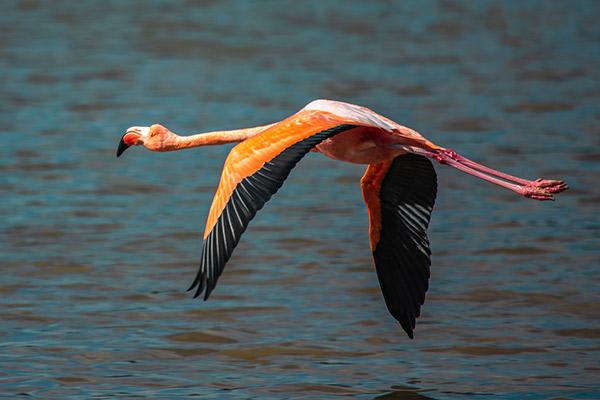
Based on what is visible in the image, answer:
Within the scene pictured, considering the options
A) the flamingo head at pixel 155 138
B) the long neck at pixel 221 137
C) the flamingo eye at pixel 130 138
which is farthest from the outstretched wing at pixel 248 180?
the flamingo eye at pixel 130 138

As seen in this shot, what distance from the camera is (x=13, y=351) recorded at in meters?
10.6

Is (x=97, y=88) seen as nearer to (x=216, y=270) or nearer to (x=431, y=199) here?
(x=431, y=199)

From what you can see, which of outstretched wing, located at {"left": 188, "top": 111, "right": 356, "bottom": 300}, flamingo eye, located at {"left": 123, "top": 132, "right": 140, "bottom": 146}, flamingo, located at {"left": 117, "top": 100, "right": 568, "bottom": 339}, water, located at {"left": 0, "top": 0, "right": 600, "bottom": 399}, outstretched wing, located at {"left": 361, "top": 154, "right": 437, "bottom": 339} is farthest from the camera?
flamingo eye, located at {"left": 123, "top": 132, "right": 140, "bottom": 146}

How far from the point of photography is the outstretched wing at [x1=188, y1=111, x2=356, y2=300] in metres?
8.20

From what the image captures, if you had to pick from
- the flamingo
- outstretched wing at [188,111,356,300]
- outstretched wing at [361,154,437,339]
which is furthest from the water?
outstretched wing at [188,111,356,300]

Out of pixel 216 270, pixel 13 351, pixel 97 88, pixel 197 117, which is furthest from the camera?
pixel 97 88

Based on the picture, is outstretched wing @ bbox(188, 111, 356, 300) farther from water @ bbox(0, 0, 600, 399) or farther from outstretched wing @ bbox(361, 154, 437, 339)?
water @ bbox(0, 0, 600, 399)

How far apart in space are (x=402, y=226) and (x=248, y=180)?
2.04 meters

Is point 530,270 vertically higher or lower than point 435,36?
lower

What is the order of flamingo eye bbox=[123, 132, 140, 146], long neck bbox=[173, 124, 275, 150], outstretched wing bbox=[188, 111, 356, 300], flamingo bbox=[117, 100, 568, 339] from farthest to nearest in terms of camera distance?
flamingo eye bbox=[123, 132, 140, 146]
long neck bbox=[173, 124, 275, 150]
flamingo bbox=[117, 100, 568, 339]
outstretched wing bbox=[188, 111, 356, 300]

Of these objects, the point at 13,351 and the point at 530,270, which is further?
the point at 530,270

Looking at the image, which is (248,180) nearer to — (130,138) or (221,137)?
(221,137)

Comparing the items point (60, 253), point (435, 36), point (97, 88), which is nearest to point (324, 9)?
point (435, 36)

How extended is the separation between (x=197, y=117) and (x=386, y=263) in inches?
386
